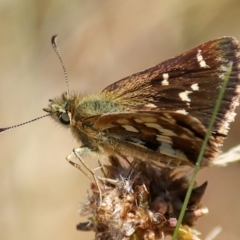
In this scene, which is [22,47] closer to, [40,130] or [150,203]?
[40,130]

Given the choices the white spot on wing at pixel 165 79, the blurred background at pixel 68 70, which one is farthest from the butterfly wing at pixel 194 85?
the blurred background at pixel 68 70

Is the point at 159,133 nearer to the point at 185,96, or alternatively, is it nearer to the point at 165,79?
the point at 185,96

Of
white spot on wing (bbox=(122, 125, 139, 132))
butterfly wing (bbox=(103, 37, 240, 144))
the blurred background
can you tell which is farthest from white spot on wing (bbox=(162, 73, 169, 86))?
the blurred background

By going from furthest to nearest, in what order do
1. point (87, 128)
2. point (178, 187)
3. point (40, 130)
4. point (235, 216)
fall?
1. point (40, 130)
2. point (235, 216)
3. point (87, 128)
4. point (178, 187)

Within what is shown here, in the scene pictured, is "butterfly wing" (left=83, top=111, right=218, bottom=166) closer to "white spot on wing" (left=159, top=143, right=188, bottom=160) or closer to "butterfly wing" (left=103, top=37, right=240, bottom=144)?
"white spot on wing" (left=159, top=143, right=188, bottom=160)

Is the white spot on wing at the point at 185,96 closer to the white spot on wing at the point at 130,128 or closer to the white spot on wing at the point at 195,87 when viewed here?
the white spot on wing at the point at 195,87

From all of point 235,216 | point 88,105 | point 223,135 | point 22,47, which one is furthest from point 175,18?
point 223,135
